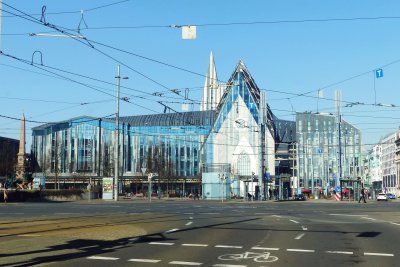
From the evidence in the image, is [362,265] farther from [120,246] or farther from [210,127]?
[210,127]

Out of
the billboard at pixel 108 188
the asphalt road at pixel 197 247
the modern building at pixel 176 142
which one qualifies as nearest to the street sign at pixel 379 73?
the asphalt road at pixel 197 247

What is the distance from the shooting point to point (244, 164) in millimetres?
120812

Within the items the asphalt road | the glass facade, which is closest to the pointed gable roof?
the glass facade

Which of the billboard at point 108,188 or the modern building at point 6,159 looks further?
the modern building at point 6,159

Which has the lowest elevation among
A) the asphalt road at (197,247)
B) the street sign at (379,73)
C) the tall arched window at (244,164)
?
the asphalt road at (197,247)

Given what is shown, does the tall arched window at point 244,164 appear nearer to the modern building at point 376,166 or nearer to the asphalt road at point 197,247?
the modern building at point 376,166

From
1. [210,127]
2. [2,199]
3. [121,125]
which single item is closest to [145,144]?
[121,125]

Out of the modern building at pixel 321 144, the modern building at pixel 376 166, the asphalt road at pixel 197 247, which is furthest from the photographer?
the modern building at pixel 376 166

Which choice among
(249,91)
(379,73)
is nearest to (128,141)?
(249,91)

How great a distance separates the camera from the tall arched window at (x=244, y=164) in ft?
394

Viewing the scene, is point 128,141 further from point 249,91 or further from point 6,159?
point 249,91

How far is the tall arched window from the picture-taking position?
12006 centimetres

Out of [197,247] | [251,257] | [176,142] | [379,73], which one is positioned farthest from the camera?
[176,142]

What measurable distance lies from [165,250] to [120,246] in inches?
59.1
